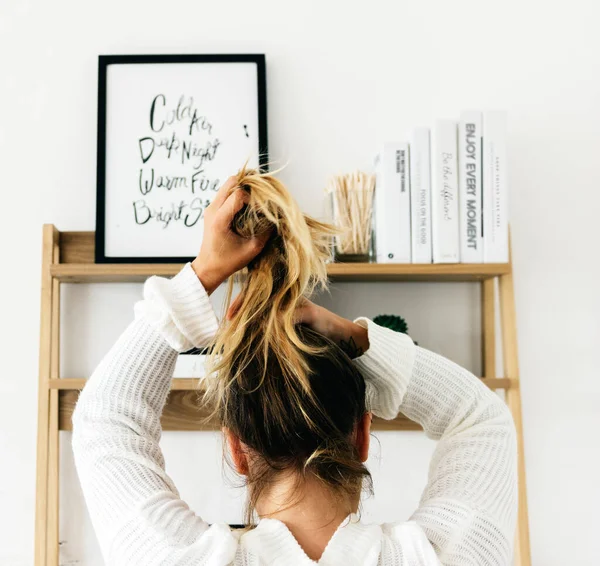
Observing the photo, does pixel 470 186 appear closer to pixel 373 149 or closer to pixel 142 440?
pixel 373 149

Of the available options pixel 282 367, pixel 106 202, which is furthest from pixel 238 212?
pixel 106 202

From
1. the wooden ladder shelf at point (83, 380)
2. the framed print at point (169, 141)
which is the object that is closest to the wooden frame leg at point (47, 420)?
the wooden ladder shelf at point (83, 380)

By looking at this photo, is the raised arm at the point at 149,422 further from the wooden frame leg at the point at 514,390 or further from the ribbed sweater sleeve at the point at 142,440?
the wooden frame leg at the point at 514,390

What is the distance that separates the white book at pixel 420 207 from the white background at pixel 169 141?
36cm

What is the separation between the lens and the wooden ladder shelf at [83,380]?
1341 millimetres

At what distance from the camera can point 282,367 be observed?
2.28ft

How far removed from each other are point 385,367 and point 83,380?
2.60ft

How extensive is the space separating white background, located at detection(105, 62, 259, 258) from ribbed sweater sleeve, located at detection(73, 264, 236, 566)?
731 millimetres

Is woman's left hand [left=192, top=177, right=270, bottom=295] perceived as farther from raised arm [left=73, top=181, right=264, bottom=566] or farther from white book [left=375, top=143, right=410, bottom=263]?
white book [left=375, top=143, right=410, bottom=263]

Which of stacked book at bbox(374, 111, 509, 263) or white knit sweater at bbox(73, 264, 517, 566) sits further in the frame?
stacked book at bbox(374, 111, 509, 263)

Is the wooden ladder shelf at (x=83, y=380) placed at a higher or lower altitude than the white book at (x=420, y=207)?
lower

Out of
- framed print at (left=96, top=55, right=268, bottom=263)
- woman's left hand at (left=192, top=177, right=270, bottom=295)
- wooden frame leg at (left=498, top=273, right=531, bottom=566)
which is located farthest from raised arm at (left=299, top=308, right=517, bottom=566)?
framed print at (left=96, top=55, right=268, bottom=263)

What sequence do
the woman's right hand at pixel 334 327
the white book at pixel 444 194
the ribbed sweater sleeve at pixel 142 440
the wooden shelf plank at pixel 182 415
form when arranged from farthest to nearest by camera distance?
the wooden shelf plank at pixel 182 415 → the white book at pixel 444 194 → the woman's right hand at pixel 334 327 → the ribbed sweater sleeve at pixel 142 440

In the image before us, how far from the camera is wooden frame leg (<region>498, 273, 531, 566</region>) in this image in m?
1.36
